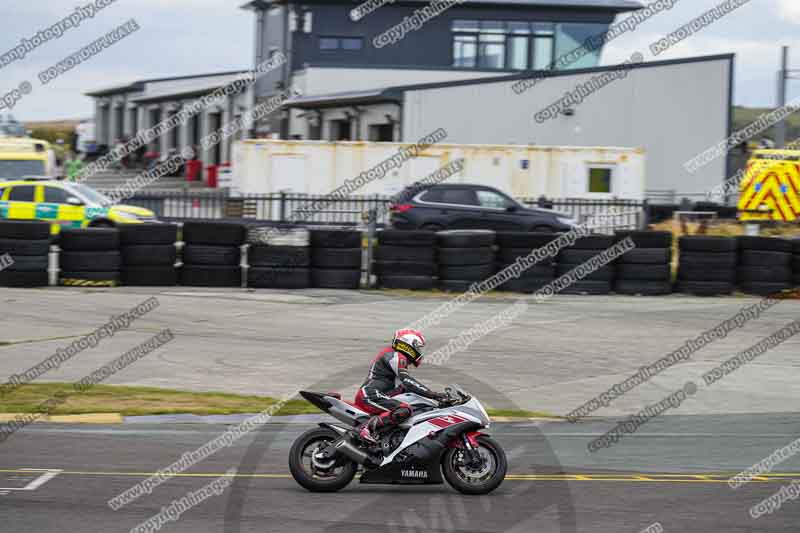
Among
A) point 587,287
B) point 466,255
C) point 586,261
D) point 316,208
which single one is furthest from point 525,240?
point 316,208

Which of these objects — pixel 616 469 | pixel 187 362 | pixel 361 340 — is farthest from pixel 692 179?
pixel 616 469

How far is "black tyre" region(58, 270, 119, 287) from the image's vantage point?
66.6 feet

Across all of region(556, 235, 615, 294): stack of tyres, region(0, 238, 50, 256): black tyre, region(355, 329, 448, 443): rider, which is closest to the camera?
region(355, 329, 448, 443): rider

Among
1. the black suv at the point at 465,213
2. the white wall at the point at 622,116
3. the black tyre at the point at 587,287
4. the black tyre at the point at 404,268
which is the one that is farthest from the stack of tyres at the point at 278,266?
the white wall at the point at 622,116

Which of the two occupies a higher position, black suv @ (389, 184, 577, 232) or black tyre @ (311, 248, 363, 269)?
black suv @ (389, 184, 577, 232)

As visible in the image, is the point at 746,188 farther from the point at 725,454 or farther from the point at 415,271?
the point at 725,454

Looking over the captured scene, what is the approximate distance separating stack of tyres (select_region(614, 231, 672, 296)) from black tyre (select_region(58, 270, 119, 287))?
9.16 metres

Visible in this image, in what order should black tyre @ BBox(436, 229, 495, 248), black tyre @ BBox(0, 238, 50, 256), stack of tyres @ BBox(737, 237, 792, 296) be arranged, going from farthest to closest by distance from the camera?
stack of tyres @ BBox(737, 237, 792, 296) → black tyre @ BBox(436, 229, 495, 248) → black tyre @ BBox(0, 238, 50, 256)

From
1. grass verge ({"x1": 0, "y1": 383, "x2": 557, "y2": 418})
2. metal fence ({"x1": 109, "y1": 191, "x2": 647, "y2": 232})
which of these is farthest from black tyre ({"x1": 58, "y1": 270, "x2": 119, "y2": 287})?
metal fence ({"x1": 109, "y1": 191, "x2": 647, "y2": 232})

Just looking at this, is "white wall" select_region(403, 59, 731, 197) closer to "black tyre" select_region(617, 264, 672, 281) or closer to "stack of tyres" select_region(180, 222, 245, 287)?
"black tyre" select_region(617, 264, 672, 281)

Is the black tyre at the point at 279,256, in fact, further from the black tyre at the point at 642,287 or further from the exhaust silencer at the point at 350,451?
the exhaust silencer at the point at 350,451

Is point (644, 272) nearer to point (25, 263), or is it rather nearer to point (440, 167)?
point (25, 263)

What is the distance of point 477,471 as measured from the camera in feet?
Result: 28.4

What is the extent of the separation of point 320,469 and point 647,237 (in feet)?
44.4
